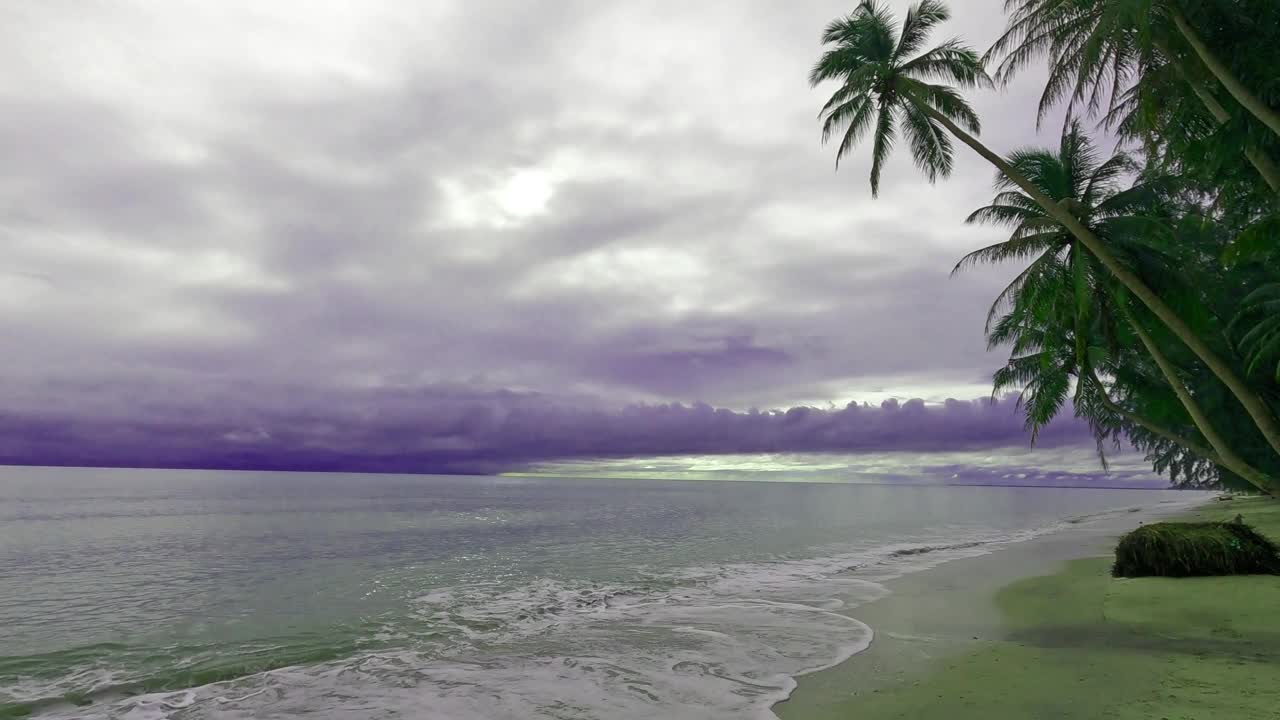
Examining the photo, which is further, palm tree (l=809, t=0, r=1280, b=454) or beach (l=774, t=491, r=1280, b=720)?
palm tree (l=809, t=0, r=1280, b=454)

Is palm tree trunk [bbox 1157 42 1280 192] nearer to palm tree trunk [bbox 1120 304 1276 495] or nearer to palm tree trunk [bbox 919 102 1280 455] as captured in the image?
palm tree trunk [bbox 919 102 1280 455]

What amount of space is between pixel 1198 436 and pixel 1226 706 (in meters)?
31.5

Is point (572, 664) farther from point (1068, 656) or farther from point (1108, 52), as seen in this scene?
point (1108, 52)

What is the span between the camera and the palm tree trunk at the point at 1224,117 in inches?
476

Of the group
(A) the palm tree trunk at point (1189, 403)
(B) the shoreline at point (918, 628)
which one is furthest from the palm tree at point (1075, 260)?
(B) the shoreline at point (918, 628)

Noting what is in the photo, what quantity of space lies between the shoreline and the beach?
0.10 feet

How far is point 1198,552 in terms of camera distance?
42.4 ft

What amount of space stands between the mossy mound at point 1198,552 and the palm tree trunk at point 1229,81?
7550 mm

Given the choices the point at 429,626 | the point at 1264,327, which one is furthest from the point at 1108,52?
the point at 429,626

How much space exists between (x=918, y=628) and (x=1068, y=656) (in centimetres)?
280

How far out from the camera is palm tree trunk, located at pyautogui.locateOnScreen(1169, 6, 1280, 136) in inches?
408

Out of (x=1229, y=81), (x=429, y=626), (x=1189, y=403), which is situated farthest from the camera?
(x=1189, y=403)

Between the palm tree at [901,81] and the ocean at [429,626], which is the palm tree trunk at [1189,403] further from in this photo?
the ocean at [429,626]

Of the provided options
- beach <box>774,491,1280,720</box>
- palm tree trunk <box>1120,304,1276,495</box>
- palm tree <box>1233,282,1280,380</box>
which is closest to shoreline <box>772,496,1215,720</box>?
beach <box>774,491,1280,720</box>
